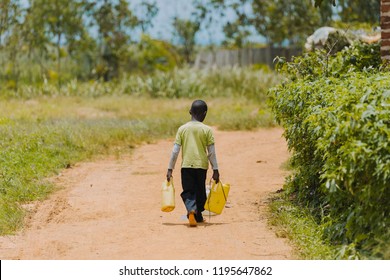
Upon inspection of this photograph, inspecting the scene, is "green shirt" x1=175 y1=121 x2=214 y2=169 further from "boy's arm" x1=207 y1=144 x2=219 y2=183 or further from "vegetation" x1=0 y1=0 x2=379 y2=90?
"vegetation" x1=0 y1=0 x2=379 y2=90

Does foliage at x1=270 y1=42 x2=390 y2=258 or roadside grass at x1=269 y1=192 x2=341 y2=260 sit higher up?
foliage at x1=270 y1=42 x2=390 y2=258

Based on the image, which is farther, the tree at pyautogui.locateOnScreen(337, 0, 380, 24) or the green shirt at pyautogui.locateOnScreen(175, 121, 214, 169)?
the tree at pyautogui.locateOnScreen(337, 0, 380, 24)

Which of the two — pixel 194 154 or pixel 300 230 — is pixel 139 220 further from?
pixel 300 230

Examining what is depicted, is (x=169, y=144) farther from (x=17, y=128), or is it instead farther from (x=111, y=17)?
(x=111, y=17)

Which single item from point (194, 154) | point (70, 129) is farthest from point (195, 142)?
point (70, 129)

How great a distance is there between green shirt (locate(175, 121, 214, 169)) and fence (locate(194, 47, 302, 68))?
2290 centimetres

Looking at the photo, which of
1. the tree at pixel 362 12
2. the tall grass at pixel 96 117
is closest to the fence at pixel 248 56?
the tree at pixel 362 12

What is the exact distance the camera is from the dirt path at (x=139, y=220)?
25.7 ft

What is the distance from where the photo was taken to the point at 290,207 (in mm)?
9469

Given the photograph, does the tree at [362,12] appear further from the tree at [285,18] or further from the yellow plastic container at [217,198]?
the yellow plastic container at [217,198]

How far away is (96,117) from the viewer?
797 inches

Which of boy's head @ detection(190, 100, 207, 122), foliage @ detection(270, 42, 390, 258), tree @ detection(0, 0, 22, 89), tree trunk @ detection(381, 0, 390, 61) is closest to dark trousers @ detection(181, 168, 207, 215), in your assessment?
boy's head @ detection(190, 100, 207, 122)

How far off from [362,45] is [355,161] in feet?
17.5

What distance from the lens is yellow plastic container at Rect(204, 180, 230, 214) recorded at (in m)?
8.87
